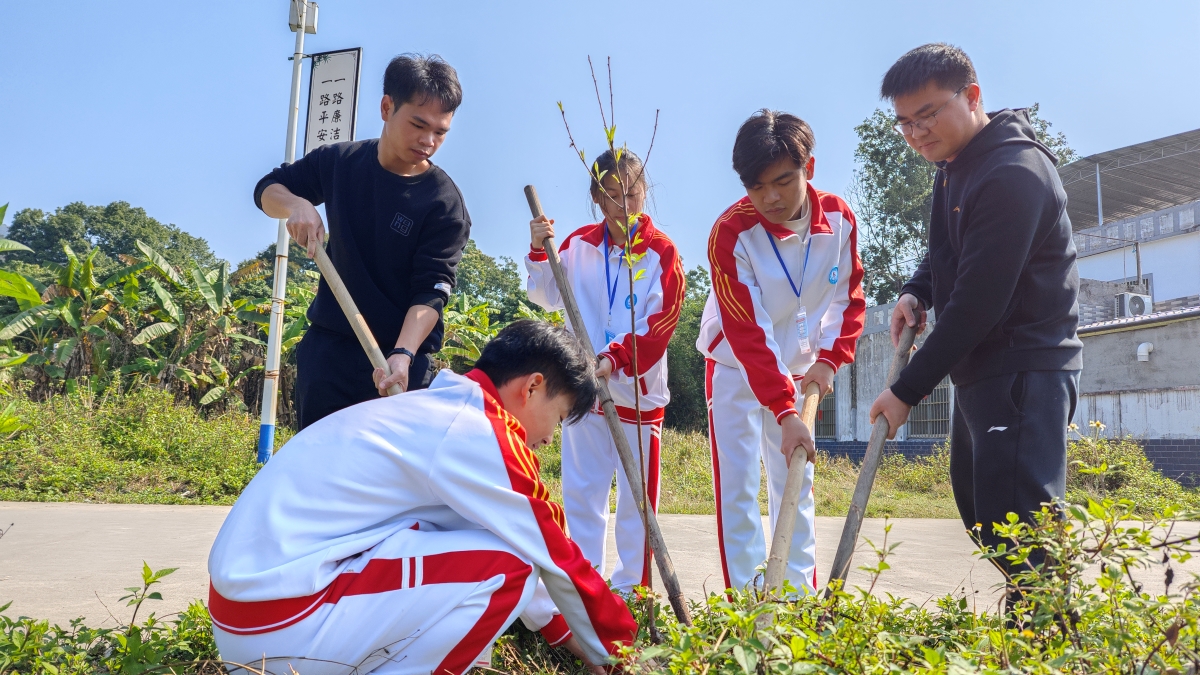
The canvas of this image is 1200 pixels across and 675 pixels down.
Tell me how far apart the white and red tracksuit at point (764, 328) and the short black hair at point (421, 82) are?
1.09 metres

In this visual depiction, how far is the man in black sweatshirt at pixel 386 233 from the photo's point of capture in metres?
2.94

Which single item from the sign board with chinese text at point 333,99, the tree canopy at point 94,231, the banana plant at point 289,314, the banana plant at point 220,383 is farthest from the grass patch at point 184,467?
the tree canopy at point 94,231

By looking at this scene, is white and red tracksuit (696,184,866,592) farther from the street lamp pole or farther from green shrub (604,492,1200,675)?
the street lamp pole

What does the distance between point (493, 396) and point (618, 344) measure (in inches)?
47.1

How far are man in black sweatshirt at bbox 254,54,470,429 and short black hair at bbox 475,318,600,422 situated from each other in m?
0.79

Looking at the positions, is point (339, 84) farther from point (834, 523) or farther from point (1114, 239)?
point (1114, 239)

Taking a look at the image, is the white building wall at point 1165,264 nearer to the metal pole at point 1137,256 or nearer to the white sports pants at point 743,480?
the metal pole at point 1137,256

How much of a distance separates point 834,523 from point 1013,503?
5569mm

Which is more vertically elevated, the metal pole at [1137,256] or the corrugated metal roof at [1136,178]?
the corrugated metal roof at [1136,178]

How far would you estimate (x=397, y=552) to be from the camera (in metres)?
1.91

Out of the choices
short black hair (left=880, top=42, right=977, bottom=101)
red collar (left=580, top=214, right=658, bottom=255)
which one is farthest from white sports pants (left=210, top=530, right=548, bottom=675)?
red collar (left=580, top=214, right=658, bottom=255)

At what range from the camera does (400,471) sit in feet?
6.36

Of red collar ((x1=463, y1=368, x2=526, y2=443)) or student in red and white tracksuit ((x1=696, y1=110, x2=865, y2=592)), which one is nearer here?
red collar ((x1=463, y1=368, x2=526, y2=443))

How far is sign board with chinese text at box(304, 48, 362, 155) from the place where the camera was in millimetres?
8898
